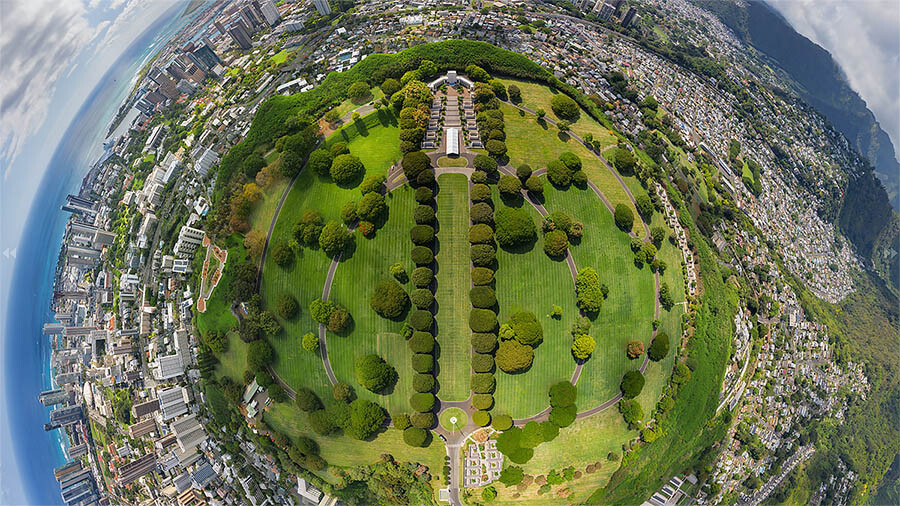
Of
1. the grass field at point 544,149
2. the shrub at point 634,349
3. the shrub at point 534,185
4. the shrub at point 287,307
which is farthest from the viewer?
the grass field at point 544,149

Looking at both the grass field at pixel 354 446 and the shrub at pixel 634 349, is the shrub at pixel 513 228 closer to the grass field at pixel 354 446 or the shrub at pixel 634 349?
the shrub at pixel 634 349

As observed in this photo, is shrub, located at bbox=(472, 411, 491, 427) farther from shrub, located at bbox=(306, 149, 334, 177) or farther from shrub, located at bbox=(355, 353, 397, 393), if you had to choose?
shrub, located at bbox=(306, 149, 334, 177)

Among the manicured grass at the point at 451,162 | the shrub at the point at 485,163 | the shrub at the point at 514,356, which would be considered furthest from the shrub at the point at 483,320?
the manicured grass at the point at 451,162

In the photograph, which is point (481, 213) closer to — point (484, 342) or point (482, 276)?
point (482, 276)

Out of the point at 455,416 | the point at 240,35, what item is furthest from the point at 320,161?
the point at 455,416

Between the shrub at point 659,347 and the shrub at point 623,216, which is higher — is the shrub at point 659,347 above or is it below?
below

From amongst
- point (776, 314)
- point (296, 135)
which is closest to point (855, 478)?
point (776, 314)

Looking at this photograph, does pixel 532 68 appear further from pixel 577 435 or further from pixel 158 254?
pixel 158 254
